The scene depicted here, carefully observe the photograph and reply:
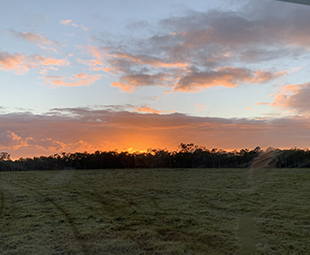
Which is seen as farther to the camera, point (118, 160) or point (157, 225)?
point (118, 160)

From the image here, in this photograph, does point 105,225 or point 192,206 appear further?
point 192,206

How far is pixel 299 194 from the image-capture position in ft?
26.9

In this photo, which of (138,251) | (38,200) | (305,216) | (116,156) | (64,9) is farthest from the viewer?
(116,156)

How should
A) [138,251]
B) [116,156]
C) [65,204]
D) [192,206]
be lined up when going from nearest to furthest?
[138,251]
[192,206]
[65,204]
[116,156]

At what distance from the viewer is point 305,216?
541cm

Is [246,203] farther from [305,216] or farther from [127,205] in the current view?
[127,205]

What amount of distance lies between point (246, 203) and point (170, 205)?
1.98 m

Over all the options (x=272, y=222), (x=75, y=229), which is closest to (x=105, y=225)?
(x=75, y=229)

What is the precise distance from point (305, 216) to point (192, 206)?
2.47 m

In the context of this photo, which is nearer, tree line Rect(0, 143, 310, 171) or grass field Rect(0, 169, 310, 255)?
grass field Rect(0, 169, 310, 255)

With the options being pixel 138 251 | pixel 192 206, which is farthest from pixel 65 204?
pixel 138 251

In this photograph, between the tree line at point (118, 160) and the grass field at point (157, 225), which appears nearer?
the grass field at point (157, 225)

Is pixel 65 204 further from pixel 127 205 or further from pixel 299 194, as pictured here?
pixel 299 194

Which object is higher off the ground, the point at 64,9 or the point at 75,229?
the point at 64,9
